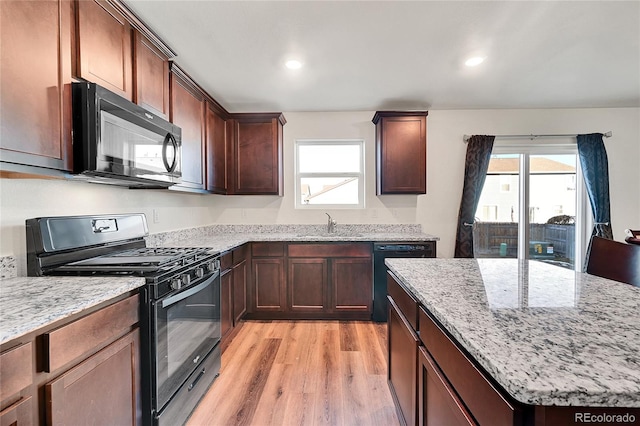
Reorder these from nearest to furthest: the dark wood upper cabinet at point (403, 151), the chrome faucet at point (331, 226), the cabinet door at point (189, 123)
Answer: the cabinet door at point (189, 123), the dark wood upper cabinet at point (403, 151), the chrome faucet at point (331, 226)

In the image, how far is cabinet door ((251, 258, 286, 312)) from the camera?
3.11 meters

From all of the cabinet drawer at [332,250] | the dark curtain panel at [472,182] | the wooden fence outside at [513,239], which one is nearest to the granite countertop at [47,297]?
the cabinet drawer at [332,250]

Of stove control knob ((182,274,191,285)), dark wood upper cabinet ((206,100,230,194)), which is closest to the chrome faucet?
dark wood upper cabinet ((206,100,230,194))

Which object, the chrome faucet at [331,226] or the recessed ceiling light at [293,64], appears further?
the chrome faucet at [331,226]

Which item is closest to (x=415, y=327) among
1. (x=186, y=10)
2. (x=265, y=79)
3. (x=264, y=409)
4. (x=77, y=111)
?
(x=264, y=409)

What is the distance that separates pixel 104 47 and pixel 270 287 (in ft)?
8.00

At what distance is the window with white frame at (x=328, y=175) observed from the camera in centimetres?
379

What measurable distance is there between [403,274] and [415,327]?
29 centimetres

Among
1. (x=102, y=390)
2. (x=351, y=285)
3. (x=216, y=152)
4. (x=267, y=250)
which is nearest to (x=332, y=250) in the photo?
(x=351, y=285)

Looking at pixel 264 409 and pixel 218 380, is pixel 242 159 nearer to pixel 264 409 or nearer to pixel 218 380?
pixel 218 380

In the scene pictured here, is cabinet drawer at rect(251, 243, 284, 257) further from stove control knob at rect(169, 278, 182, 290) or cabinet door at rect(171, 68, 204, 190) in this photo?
stove control knob at rect(169, 278, 182, 290)

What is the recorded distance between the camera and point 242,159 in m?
3.38

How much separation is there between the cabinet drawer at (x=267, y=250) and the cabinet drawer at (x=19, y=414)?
2.27 m

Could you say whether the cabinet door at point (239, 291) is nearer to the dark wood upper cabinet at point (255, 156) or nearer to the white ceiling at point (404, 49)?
the dark wood upper cabinet at point (255, 156)
